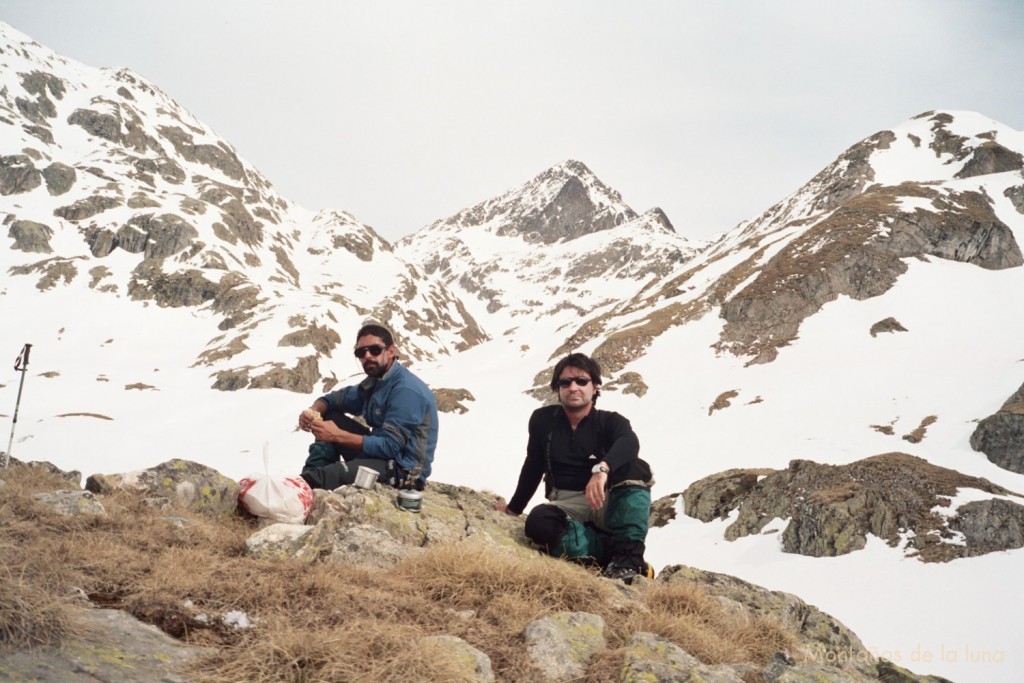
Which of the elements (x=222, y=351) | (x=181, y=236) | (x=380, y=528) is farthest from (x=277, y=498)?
(x=181, y=236)

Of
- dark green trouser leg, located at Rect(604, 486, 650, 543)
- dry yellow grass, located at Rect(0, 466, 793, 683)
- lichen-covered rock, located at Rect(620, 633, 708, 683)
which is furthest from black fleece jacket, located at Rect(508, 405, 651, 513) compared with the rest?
lichen-covered rock, located at Rect(620, 633, 708, 683)

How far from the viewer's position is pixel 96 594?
350cm

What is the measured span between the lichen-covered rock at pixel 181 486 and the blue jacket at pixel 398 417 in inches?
71.7

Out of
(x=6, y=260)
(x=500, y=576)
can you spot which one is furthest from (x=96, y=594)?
(x=6, y=260)

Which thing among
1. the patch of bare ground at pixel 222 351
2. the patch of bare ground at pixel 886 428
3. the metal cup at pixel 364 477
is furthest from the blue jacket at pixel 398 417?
the patch of bare ground at pixel 222 351

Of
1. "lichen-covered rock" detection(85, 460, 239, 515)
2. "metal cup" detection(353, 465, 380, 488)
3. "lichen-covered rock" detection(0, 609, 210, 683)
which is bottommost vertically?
"lichen-covered rock" detection(0, 609, 210, 683)

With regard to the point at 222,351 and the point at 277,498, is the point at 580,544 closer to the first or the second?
the point at 277,498

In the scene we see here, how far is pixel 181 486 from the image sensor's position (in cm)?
693

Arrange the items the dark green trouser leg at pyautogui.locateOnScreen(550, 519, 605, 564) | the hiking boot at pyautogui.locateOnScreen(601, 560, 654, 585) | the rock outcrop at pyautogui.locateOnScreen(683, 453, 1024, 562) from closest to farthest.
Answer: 1. the hiking boot at pyautogui.locateOnScreen(601, 560, 654, 585)
2. the dark green trouser leg at pyautogui.locateOnScreen(550, 519, 605, 564)
3. the rock outcrop at pyautogui.locateOnScreen(683, 453, 1024, 562)

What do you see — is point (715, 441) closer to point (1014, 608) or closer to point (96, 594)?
point (1014, 608)

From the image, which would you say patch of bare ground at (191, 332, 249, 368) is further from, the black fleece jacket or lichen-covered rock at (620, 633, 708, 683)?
lichen-covered rock at (620, 633, 708, 683)

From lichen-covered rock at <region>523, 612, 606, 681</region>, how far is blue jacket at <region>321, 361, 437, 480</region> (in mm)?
3529

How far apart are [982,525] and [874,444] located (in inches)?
505

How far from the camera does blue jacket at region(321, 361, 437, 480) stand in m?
7.23
